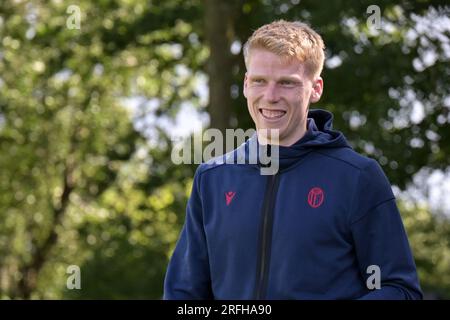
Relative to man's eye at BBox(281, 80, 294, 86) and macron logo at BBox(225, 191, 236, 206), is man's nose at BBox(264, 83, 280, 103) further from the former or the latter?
macron logo at BBox(225, 191, 236, 206)

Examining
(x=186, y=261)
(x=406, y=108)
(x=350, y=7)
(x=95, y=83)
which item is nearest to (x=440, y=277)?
(x=95, y=83)

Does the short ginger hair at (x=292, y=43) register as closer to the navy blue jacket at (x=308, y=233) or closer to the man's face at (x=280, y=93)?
the man's face at (x=280, y=93)

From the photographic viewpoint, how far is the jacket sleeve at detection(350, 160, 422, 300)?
296 centimetres

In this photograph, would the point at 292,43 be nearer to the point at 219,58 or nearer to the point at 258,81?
the point at 258,81

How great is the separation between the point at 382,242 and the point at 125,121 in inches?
896

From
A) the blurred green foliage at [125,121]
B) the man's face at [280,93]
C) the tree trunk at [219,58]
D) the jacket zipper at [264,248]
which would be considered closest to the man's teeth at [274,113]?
the man's face at [280,93]

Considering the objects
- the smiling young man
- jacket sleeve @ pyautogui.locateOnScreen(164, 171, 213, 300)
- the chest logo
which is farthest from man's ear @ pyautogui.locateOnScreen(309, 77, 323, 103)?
jacket sleeve @ pyautogui.locateOnScreen(164, 171, 213, 300)

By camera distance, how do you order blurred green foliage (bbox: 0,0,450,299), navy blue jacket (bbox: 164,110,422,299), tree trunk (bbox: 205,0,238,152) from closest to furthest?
navy blue jacket (bbox: 164,110,422,299), blurred green foliage (bbox: 0,0,450,299), tree trunk (bbox: 205,0,238,152)

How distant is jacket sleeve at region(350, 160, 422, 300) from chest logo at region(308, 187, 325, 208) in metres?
0.11

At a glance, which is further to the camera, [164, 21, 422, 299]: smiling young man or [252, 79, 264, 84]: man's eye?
[252, 79, 264, 84]: man's eye

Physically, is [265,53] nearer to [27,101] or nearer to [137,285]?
[137,285]

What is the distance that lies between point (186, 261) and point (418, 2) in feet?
37.0

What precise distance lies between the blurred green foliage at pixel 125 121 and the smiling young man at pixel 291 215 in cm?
1020
